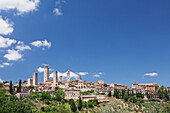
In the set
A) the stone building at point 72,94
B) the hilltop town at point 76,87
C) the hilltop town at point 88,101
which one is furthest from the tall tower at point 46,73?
the stone building at point 72,94

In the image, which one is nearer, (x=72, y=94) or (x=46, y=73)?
(x=72, y=94)

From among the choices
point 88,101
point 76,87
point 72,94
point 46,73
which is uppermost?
point 46,73

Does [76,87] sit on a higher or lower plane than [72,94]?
higher

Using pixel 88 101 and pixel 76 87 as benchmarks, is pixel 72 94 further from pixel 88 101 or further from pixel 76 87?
pixel 76 87

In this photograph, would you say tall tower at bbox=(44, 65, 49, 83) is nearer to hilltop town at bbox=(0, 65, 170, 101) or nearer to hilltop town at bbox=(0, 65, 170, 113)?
hilltop town at bbox=(0, 65, 170, 101)

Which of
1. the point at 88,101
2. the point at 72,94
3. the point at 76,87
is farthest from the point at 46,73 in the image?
the point at 88,101

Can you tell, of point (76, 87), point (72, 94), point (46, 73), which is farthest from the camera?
point (46, 73)

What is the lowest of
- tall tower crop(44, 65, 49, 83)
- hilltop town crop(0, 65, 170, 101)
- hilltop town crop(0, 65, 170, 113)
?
hilltop town crop(0, 65, 170, 113)

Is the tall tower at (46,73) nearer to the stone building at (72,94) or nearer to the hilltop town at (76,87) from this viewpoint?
the hilltop town at (76,87)

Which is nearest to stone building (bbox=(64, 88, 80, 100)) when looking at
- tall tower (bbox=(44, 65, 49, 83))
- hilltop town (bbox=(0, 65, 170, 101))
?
hilltop town (bbox=(0, 65, 170, 101))

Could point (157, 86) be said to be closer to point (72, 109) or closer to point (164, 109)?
point (164, 109)

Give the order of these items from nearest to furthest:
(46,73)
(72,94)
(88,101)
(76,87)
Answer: (88,101), (72,94), (76,87), (46,73)

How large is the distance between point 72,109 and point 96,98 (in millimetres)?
16320

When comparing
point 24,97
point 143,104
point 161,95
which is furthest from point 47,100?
point 161,95
